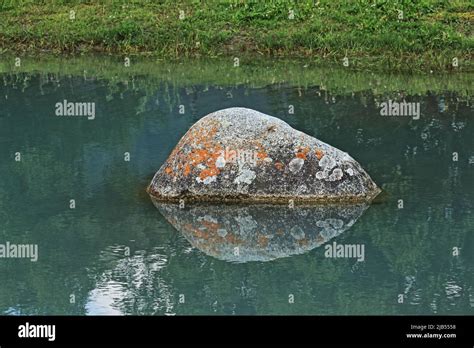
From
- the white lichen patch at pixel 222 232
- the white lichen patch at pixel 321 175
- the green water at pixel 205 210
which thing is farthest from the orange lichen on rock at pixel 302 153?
the white lichen patch at pixel 222 232

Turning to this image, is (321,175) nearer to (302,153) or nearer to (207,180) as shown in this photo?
(302,153)

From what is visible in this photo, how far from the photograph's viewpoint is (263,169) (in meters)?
15.4

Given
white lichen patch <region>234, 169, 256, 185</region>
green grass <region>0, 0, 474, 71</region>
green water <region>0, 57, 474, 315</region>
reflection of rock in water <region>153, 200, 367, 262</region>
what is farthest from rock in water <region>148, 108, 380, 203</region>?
green grass <region>0, 0, 474, 71</region>

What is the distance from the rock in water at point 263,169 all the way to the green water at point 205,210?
19.7 inches

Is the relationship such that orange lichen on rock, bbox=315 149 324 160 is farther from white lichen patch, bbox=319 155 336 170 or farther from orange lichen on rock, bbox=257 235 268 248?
orange lichen on rock, bbox=257 235 268 248

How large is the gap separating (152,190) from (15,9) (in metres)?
18.6

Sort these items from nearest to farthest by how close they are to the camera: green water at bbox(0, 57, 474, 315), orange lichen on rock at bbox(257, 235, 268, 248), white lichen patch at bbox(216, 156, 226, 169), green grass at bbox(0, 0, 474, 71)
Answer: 1. green water at bbox(0, 57, 474, 315)
2. orange lichen on rock at bbox(257, 235, 268, 248)
3. white lichen patch at bbox(216, 156, 226, 169)
4. green grass at bbox(0, 0, 474, 71)

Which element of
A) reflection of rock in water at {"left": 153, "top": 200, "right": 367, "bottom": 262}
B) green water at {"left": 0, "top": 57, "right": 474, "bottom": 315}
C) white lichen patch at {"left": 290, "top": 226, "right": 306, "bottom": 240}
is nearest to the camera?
green water at {"left": 0, "top": 57, "right": 474, "bottom": 315}

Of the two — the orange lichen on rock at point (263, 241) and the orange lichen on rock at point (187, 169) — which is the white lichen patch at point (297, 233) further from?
the orange lichen on rock at point (187, 169)

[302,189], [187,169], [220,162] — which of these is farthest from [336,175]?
[187,169]

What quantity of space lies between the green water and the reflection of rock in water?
96mm

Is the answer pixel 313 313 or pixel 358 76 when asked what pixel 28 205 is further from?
pixel 358 76

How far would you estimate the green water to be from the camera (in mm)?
12055

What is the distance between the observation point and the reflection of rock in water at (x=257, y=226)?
45.3 ft
